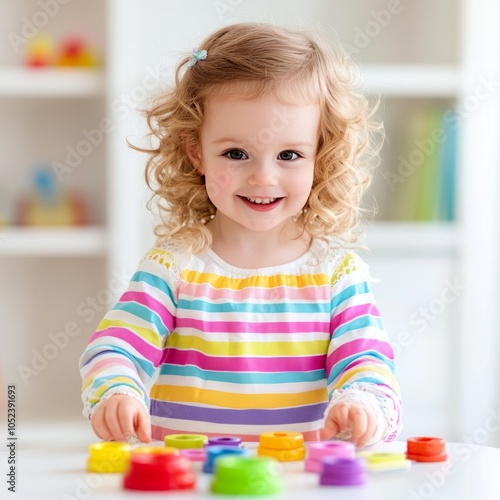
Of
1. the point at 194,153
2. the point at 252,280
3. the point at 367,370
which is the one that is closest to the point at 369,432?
the point at 367,370

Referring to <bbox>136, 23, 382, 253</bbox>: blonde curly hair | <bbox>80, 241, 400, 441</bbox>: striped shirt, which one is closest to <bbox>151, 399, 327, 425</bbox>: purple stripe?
<bbox>80, 241, 400, 441</bbox>: striped shirt

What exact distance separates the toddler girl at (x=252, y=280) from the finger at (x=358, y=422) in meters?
0.10

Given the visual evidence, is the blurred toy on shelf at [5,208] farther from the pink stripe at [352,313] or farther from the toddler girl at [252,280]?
the pink stripe at [352,313]

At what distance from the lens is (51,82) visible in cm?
239

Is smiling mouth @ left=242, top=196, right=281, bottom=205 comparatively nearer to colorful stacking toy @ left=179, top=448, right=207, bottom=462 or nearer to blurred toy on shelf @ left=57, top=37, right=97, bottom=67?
colorful stacking toy @ left=179, top=448, right=207, bottom=462

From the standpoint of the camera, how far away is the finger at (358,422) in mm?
960

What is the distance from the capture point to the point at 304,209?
132cm

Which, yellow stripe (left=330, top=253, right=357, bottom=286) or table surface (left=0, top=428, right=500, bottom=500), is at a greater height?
yellow stripe (left=330, top=253, right=357, bottom=286)

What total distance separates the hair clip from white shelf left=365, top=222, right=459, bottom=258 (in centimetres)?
133

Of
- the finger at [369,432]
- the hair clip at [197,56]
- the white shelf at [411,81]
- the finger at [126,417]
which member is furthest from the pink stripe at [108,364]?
the white shelf at [411,81]

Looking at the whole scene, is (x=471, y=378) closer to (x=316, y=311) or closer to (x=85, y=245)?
(x=85, y=245)

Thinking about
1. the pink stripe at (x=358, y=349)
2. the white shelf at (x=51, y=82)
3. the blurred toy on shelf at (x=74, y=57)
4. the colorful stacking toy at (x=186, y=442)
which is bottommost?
the colorful stacking toy at (x=186, y=442)

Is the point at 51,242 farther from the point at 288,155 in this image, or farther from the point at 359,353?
the point at 359,353

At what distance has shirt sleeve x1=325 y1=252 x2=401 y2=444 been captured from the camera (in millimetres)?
1027
